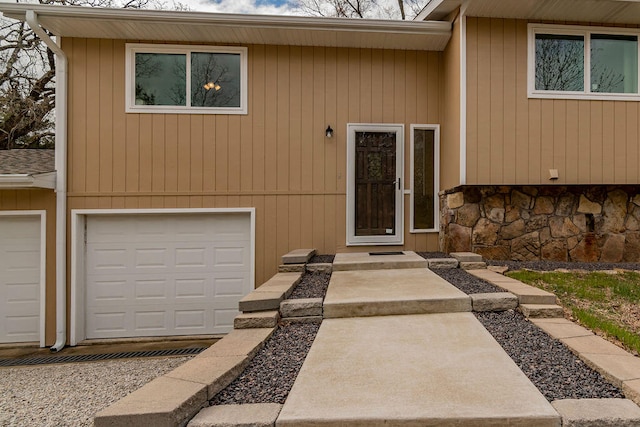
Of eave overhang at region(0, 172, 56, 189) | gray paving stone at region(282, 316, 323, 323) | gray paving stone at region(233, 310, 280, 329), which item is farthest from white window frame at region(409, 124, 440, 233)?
eave overhang at region(0, 172, 56, 189)

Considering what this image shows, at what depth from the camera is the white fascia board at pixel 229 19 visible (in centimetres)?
448

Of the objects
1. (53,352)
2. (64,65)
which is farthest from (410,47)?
(53,352)

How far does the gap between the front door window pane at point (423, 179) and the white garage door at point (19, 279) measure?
5.85 m

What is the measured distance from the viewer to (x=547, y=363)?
198 centimetres

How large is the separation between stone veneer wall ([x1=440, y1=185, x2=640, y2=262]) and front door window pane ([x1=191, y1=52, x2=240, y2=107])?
3757mm

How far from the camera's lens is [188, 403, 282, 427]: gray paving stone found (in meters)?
1.50

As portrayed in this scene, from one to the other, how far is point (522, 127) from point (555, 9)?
5.26 ft

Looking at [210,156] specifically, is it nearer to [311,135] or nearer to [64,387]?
[311,135]

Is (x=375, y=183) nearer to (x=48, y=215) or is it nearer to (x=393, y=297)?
(x=393, y=297)

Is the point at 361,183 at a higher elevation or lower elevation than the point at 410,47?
lower

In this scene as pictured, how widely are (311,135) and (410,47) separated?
211 cm

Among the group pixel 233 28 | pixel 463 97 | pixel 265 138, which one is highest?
pixel 233 28

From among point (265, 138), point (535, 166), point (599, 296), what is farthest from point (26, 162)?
point (599, 296)

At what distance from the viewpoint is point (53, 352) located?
477 cm
